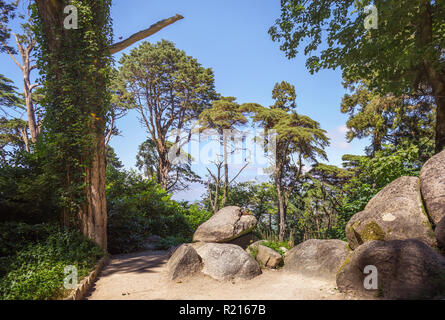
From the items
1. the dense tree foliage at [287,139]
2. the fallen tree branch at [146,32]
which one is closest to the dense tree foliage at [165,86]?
the dense tree foliage at [287,139]

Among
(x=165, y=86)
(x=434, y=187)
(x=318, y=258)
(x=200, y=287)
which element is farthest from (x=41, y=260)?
(x=165, y=86)

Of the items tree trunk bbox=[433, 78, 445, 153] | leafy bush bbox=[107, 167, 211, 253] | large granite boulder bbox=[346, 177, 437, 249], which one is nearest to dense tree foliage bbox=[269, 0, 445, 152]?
tree trunk bbox=[433, 78, 445, 153]

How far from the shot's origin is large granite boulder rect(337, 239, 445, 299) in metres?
3.13

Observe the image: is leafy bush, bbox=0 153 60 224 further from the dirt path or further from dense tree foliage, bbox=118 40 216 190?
dense tree foliage, bbox=118 40 216 190

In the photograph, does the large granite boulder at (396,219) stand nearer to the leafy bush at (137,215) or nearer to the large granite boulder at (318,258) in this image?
the large granite boulder at (318,258)

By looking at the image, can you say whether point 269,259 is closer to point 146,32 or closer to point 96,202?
point 96,202

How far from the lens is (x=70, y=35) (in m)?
6.30

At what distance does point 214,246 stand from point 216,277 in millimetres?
799

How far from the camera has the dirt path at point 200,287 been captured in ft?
13.1

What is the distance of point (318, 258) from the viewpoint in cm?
537

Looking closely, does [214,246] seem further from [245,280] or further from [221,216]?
[221,216]

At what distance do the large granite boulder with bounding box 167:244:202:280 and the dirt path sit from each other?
0.55ft

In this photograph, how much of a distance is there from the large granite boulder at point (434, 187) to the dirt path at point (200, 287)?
92.3 inches
